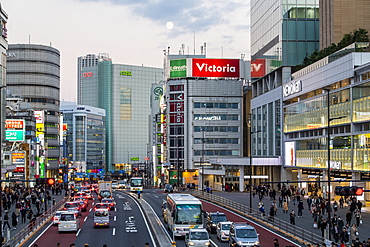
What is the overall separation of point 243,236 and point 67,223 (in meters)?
15.7

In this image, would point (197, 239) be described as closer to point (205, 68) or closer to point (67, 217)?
point (67, 217)

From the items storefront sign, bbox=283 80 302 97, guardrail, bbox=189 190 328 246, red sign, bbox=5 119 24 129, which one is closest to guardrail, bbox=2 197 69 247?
guardrail, bbox=189 190 328 246

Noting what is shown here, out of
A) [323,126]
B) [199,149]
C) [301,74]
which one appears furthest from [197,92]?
[323,126]

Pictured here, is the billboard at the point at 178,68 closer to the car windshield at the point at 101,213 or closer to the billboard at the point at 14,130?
the billboard at the point at 14,130

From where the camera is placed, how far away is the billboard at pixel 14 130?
8312cm

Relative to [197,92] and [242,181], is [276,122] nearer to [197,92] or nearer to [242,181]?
[242,181]

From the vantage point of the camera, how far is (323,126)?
76750 millimetres

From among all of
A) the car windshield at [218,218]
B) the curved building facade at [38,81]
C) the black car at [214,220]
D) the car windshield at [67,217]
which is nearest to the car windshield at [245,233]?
the black car at [214,220]

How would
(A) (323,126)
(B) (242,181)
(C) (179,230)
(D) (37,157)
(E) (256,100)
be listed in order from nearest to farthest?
(C) (179,230), (A) (323,126), (B) (242,181), (E) (256,100), (D) (37,157)

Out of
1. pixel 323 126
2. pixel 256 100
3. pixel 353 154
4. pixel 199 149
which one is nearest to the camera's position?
pixel 353 154

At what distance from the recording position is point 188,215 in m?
41.4

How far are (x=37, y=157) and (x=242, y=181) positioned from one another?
5178 cm

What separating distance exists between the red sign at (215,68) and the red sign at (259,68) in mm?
25444

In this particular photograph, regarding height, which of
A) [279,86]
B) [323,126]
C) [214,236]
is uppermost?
[279,86]
